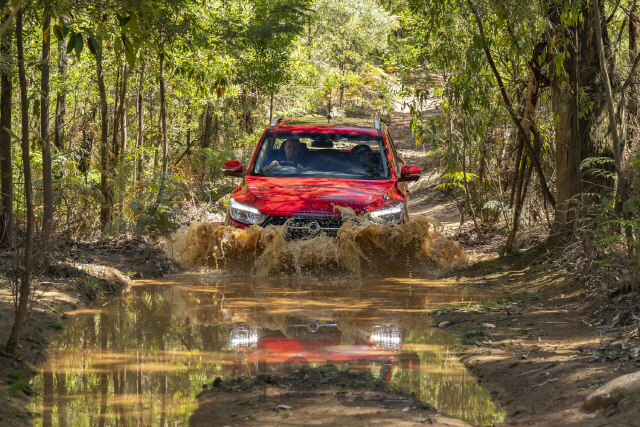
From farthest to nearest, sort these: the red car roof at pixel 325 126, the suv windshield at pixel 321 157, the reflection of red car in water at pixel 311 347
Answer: the red car roof at pixel 325 126
the suv windshield at pixel 321 157
the reflection of red car in water at pixel 311 347

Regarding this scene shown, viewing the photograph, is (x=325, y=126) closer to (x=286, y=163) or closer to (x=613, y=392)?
(x=286, y=163)

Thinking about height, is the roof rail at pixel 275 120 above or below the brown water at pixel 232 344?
above

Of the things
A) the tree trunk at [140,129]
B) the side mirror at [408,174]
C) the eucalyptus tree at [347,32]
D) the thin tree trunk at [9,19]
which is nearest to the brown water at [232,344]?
the side mirror at [408,174]

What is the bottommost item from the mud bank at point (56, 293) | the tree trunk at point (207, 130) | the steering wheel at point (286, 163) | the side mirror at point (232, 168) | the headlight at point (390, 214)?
the mud bank at point (56, 293)

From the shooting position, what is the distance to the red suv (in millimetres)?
7508

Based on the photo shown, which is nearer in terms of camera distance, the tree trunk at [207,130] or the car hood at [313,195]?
the car hood at [313,195]

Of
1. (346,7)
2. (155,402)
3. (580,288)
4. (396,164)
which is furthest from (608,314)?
(346,7)

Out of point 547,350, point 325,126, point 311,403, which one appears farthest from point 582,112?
point 311,403

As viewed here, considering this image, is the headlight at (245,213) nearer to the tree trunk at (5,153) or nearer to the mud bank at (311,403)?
the tree trunk at (5,153)

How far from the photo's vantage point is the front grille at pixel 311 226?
7.42 metres

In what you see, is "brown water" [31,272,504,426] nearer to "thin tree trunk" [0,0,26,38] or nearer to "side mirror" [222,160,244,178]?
"side mirror" [222,160,244,178]

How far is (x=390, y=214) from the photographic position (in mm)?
7758

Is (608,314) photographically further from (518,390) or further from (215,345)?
(215,345)

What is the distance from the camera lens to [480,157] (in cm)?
1100
